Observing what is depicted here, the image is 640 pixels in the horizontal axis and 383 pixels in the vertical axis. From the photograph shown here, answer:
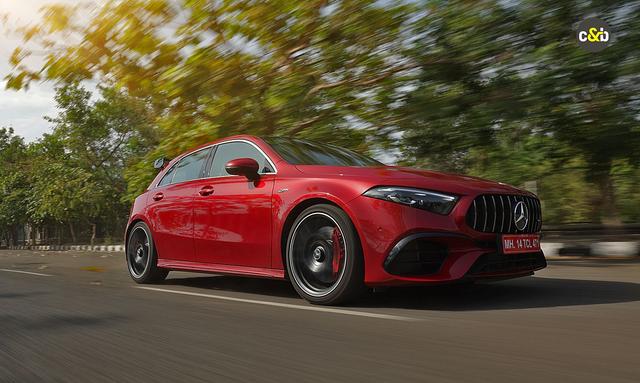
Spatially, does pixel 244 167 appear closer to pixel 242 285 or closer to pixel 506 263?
pixel 242 285

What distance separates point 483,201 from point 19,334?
10.1 feet

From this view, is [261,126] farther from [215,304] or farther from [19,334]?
[19,334]

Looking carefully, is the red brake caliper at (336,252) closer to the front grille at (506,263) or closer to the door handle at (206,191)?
the front grille at (506,263)

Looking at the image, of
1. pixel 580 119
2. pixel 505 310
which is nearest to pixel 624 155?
pixel 580 119

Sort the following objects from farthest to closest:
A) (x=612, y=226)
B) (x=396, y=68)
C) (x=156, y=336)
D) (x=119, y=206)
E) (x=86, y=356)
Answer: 1. (x=119, y=206)
2. (x=612, y=226)
3. (x=396, y=68)
4. (x=156, y=336)
5. (x=86, y=356)

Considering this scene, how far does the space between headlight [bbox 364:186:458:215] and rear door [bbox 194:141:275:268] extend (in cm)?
120

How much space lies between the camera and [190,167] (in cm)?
638

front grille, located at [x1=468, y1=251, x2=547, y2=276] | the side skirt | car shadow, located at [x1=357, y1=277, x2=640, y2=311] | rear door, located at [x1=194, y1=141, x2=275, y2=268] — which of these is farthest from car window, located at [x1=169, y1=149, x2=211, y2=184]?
front grille, located at [x1=468, y1=251, x2=547, y2=276]

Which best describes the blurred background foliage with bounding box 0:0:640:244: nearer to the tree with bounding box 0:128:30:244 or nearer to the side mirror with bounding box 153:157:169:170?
the side mirror with bounding box 153:157:169:170

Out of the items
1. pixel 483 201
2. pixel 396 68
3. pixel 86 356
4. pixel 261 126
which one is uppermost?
pixel 396 68

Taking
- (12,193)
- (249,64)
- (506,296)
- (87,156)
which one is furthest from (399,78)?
(12,193)

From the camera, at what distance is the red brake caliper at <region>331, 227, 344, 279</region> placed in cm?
453

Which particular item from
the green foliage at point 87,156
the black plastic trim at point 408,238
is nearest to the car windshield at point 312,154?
the black plastic trim at point 408,238

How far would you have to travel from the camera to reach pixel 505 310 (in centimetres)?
414
